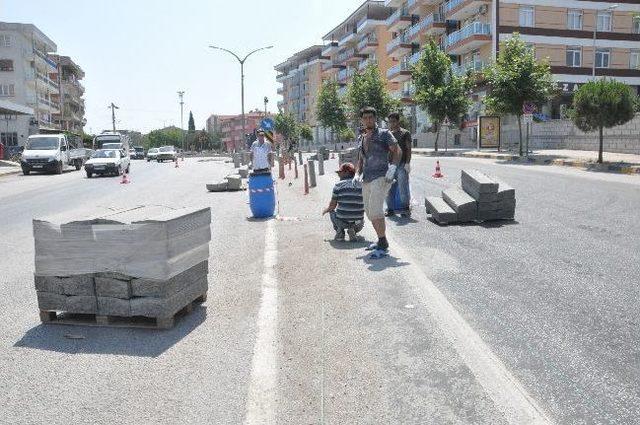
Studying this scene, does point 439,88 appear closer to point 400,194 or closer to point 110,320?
point 400,194

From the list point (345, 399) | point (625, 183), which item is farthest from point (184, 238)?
point (625, 183)

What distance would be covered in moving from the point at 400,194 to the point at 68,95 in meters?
102

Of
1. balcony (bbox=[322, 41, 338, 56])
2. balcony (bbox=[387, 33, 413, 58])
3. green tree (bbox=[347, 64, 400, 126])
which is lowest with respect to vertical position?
green tree (bbox=[347, 64, 400, 126])

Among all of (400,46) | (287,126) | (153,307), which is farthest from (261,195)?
(287,126)

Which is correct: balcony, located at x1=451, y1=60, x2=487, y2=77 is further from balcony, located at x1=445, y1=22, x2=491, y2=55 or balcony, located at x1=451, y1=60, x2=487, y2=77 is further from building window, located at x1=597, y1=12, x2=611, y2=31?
building window, located at x1=597, y1=12, x2=611, y2=31

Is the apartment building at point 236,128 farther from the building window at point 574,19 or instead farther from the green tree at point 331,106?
the building window at point 574,19

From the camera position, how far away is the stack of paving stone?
4.38 metres

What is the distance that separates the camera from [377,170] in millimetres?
7043

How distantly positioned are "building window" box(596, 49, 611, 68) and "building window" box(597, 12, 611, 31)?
6.15 ft

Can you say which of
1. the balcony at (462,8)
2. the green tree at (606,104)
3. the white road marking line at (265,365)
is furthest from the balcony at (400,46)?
the white road marking line at (265,365)

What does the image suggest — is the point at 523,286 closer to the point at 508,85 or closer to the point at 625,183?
the point at 625,183

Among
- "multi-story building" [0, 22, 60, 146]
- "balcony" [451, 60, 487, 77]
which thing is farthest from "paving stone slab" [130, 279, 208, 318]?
"multi-story building" [0, 22, 60, 146]

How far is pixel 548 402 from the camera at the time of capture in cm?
310

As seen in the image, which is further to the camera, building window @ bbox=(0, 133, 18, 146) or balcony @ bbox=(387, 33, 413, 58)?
balcony @ bbox=(387, 33, 413, 58)
